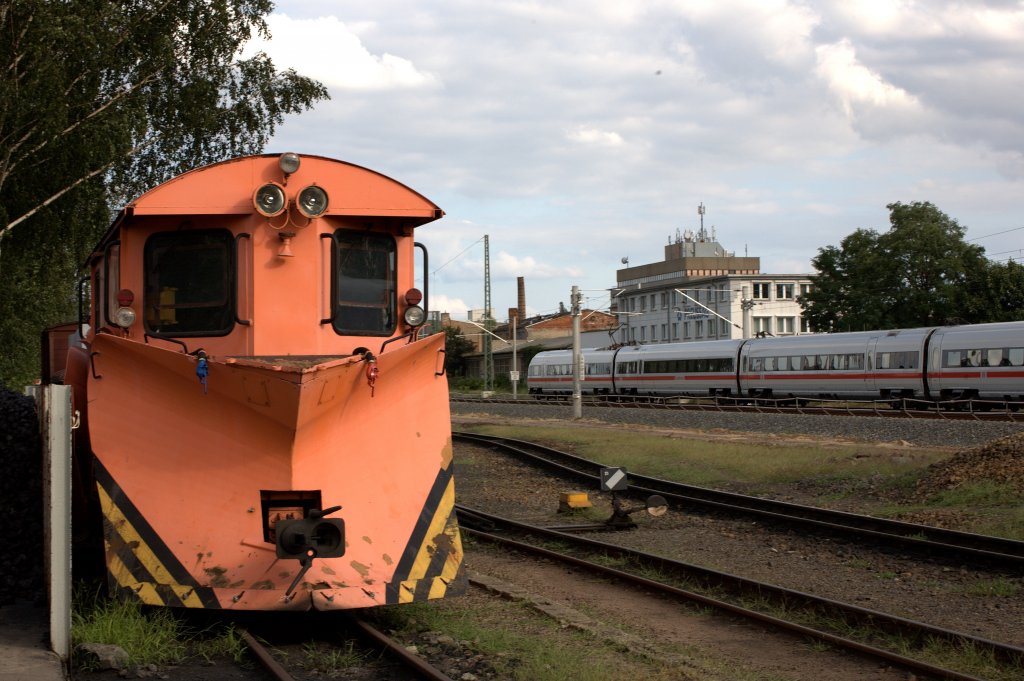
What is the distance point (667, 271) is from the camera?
12406cm

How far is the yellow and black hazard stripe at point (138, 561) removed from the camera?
620cm

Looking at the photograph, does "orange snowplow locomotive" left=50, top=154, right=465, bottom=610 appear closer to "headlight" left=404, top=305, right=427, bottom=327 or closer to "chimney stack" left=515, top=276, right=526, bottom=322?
"headlight" left=404, top=305, right=427, bottom=327

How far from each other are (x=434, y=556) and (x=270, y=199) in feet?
8.64

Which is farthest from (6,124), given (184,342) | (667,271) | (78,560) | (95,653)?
(667,271)

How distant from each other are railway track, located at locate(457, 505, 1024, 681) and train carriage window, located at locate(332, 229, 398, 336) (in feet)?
12.1

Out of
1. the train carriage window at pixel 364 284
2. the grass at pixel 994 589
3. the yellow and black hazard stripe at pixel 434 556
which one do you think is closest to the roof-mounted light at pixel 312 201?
the train carriage window at pixel 364 284

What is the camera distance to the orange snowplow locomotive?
621 cm

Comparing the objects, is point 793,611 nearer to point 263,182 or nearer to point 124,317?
point 263,182

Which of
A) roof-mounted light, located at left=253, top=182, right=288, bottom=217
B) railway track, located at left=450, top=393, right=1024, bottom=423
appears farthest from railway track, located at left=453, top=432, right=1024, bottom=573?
railway track, located at left=450, top=393, right=1024, bottom=423

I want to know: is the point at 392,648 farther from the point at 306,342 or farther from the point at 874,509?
the point at 874,509

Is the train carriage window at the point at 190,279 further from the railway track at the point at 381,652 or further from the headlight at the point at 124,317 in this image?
the railway track at the point at 381,652

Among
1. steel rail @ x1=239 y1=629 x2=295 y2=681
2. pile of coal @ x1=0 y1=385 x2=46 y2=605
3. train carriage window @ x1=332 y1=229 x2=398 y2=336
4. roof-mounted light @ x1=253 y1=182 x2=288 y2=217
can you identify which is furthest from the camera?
pile of coal @ x1=0 y1=385 x2=46 y2=605

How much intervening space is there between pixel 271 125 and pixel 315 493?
1956cm

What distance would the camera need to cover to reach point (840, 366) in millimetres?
38250
